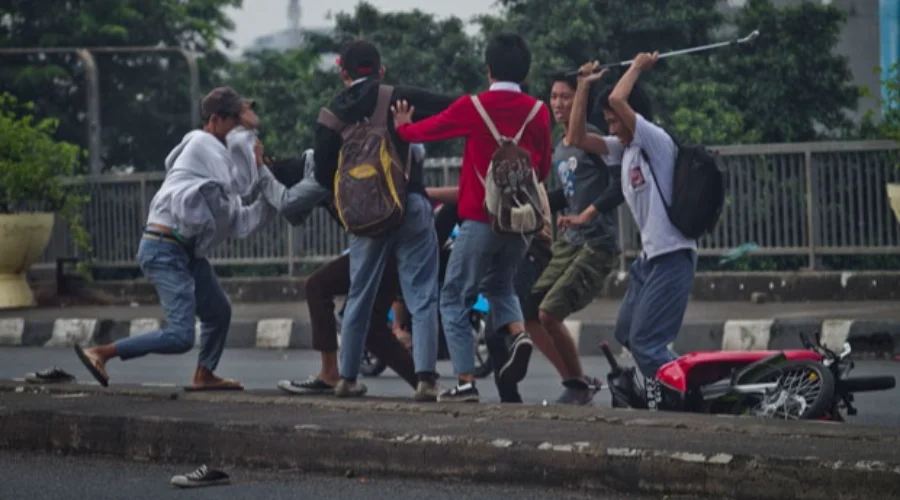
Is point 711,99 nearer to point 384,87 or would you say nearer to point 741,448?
point 384,87

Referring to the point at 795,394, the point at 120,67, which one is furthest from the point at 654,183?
the point at 120,67

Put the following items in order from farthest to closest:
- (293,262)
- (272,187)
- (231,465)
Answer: (293,262) → (272,187) → (231,465)

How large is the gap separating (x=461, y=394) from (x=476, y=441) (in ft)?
5.16

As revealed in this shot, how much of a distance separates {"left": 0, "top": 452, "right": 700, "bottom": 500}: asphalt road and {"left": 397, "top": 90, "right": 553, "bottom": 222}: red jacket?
1645mm

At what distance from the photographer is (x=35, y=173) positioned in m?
17.8

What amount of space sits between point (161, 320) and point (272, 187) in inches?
291

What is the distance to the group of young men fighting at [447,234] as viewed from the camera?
800cm

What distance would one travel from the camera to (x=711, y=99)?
23.3 m

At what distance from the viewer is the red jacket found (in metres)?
8.08

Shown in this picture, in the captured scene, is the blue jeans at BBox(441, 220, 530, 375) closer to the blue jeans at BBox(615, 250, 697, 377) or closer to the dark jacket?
the dark jacket

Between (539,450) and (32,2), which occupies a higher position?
(32,2)

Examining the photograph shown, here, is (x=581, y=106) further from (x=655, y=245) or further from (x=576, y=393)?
(x=576, y=393)

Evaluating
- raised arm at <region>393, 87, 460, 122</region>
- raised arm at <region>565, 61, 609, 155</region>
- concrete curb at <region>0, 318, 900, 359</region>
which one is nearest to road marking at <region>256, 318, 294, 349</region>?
concrete curb at <region>0, 318, 900, 359</region>

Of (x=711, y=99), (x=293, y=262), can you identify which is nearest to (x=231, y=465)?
(x=293, y=262)
